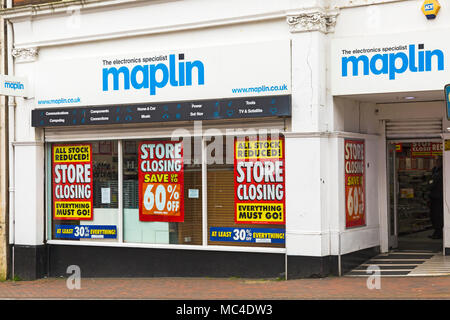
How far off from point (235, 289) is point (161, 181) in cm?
311

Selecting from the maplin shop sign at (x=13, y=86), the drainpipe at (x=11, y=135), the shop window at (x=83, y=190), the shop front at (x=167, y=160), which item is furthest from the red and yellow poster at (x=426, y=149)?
the drainpipe at (x=11, y=135)

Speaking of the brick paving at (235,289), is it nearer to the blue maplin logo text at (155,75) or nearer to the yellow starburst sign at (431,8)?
the blue maplin logo text at (155,75)

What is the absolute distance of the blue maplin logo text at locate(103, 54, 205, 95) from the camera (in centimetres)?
1380

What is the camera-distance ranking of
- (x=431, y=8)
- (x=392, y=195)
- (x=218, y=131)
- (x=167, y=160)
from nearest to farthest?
1. (x=431, y=8)
2. (x=218, y=131)
3. (x=167, y=160)
4. (x=392, y=195)

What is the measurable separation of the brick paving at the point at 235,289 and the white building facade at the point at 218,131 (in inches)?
19.4

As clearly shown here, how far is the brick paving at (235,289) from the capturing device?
11.1 meters

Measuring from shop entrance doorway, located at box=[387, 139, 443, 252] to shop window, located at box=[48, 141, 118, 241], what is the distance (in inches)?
226

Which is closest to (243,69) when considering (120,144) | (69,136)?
(120,144)

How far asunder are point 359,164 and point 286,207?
192cm

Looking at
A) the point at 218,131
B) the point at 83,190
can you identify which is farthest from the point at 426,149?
the point at 83,190

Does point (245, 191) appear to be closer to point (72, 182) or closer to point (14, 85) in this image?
point (72, 182)

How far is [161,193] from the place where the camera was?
1448cm

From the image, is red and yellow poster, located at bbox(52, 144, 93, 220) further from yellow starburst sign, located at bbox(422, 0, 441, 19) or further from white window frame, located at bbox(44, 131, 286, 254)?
yellow starburst sign, located at bbox(422, 0, 441, 19)

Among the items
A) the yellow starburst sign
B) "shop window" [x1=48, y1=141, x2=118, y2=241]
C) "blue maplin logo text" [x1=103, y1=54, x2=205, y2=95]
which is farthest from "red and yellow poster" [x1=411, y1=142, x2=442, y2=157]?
"shop window" [x1=48, y1=141, x2=118, y2=241]
